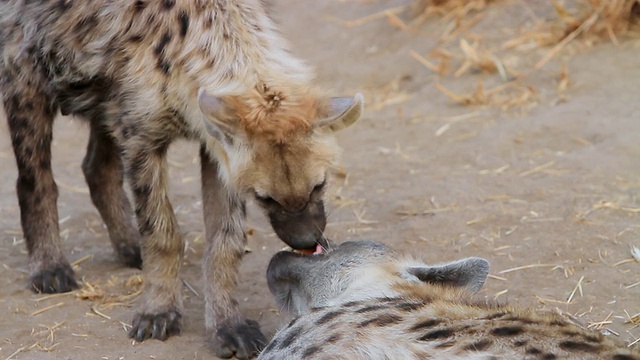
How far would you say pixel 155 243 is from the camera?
4.17 m

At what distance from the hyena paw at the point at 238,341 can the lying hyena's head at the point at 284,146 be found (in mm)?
485

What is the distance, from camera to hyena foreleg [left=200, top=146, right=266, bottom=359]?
13.1ft

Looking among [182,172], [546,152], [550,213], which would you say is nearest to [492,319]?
[550,213]

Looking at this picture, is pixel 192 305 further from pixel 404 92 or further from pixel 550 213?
pixel 404 92

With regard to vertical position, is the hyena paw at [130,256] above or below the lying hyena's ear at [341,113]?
below

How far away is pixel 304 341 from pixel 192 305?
156 cm

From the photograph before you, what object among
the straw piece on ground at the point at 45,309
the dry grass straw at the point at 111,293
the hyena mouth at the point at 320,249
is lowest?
the dry grass straw at the point at 111,293

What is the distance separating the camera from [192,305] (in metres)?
4.50

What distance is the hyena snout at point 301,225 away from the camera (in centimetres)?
372

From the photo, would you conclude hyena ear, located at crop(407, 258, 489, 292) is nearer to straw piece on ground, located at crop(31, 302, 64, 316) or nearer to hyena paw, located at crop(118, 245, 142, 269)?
straw piece on ground, located at crop(31, 302, 64, 316)

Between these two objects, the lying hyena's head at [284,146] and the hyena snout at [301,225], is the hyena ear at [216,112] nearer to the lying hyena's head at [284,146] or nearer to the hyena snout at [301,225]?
the lying hyena's head at [284,146]

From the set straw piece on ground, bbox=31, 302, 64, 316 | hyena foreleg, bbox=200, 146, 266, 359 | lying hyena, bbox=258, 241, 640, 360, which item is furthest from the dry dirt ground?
lying hyena, bbox=258, 241, 640, 360

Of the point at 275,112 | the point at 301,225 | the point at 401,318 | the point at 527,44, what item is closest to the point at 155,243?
the point at 301,225

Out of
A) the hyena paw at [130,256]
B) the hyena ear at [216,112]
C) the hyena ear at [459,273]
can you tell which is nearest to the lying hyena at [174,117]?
the hyena ear at [216,112]
